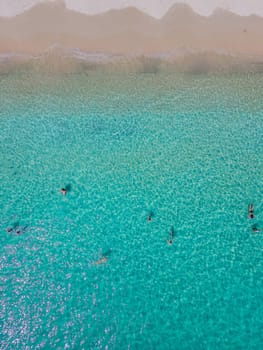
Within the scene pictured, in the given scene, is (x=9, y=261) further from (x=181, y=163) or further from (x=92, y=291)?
(x=181, y=163)

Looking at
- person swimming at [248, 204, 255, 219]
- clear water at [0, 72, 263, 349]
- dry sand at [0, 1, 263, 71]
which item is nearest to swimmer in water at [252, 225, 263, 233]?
clear water at [0, 72, 263, 349]

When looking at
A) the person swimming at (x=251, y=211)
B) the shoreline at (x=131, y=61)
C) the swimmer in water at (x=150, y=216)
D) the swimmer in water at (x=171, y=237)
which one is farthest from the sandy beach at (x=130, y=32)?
the swimmer in water at (x=171, y=237)

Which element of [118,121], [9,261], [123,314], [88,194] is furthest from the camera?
[118,121]

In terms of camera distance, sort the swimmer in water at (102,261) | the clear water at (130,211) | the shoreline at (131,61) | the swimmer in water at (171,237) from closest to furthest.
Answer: the clear water at (130,211)
the swimmer in water at (102,261)
the swimmer in water at (171,237)
the shoreline at (131,61)

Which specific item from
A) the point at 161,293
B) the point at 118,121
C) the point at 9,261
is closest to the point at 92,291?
the point at 161,293

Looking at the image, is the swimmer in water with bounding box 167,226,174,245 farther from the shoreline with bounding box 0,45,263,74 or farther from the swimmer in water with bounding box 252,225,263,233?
the shoreline with bounding box 0,45,263,74

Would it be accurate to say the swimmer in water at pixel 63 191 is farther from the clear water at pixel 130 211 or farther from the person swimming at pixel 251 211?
the person swimming at pixel 251 211

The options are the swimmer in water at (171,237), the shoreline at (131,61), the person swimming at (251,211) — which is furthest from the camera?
the shoreline at (131,61)

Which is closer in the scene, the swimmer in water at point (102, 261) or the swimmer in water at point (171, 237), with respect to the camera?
the swimmer in water at point (102, 261)

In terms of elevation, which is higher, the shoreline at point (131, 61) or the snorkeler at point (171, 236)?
the shoreline at point (131, 61)
